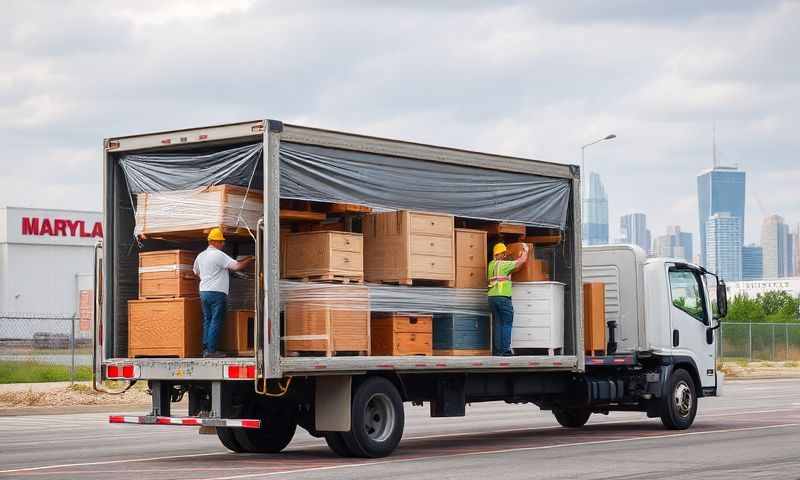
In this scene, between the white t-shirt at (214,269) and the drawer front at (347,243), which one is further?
the drawer front at (347,243)

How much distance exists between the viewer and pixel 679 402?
19.1m

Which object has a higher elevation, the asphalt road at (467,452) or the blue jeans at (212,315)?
the blue jeans at (212,315)

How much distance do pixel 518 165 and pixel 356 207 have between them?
2.87 m

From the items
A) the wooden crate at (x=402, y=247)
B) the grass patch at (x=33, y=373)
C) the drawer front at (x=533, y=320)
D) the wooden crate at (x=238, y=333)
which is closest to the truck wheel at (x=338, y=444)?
the wooden crate at (x=238, y=333)

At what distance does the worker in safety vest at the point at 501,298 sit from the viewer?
16188mm

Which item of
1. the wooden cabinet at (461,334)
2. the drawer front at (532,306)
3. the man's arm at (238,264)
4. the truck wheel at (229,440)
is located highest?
the man's arm at (238,264)

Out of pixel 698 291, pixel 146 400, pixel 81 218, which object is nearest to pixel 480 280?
pixel 698 291

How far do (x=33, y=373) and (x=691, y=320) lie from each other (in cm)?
2027

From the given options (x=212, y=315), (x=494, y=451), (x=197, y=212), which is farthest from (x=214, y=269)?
(x=494, y=451)

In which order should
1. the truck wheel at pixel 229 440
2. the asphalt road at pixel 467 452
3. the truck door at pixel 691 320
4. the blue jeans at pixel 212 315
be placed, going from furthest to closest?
the truck door at pixel 691 320 < the truck wheel at pixel 229 440 < the blue jeans at pixel 212 315 < the asphalt road at pixel 467 452

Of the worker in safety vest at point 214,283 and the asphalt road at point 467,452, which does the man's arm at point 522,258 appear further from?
the worker in safety vest at point 214,283

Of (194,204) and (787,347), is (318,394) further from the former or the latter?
(787,347)

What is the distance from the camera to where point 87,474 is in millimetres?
13352

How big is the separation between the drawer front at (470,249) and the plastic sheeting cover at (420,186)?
26cm
